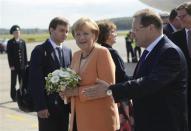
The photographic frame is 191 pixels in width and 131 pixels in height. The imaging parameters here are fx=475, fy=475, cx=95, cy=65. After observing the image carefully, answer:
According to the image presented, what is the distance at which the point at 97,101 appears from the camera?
14.7 ft

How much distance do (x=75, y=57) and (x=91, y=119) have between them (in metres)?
0.65

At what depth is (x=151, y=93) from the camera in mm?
3574

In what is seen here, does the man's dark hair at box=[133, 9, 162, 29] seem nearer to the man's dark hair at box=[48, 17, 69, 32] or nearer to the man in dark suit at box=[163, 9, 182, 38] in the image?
the man's dark hair at box=[48, 17, 69, 32]

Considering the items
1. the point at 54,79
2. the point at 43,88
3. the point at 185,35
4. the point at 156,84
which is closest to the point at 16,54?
the point at 43,88

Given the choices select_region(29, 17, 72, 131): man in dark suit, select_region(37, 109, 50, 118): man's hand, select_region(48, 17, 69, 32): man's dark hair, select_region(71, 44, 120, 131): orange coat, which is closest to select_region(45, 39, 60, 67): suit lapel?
select_region(29, 17, 72, 131): man in dark suit

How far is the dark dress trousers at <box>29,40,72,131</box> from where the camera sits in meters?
5.26

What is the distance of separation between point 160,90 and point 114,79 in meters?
0.99

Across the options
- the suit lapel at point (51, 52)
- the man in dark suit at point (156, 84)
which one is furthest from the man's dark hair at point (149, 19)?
the suit lapel at point (51, 52)

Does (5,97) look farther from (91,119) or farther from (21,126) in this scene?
(91,119)

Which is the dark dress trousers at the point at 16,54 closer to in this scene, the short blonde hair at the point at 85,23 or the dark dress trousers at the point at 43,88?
the dark dress trousers at the point at 43,88

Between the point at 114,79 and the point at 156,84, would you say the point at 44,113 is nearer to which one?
the point at 114,79

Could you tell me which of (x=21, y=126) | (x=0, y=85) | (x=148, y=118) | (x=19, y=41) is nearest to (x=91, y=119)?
(x=148, y=118)

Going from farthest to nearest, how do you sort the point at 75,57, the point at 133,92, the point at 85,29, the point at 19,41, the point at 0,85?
the point at 0,85 → the point at 19,41 → the point at 75,57 → the point at 85,29 → the point at 133,92

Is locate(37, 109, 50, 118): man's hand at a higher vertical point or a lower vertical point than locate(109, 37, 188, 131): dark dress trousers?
lower
